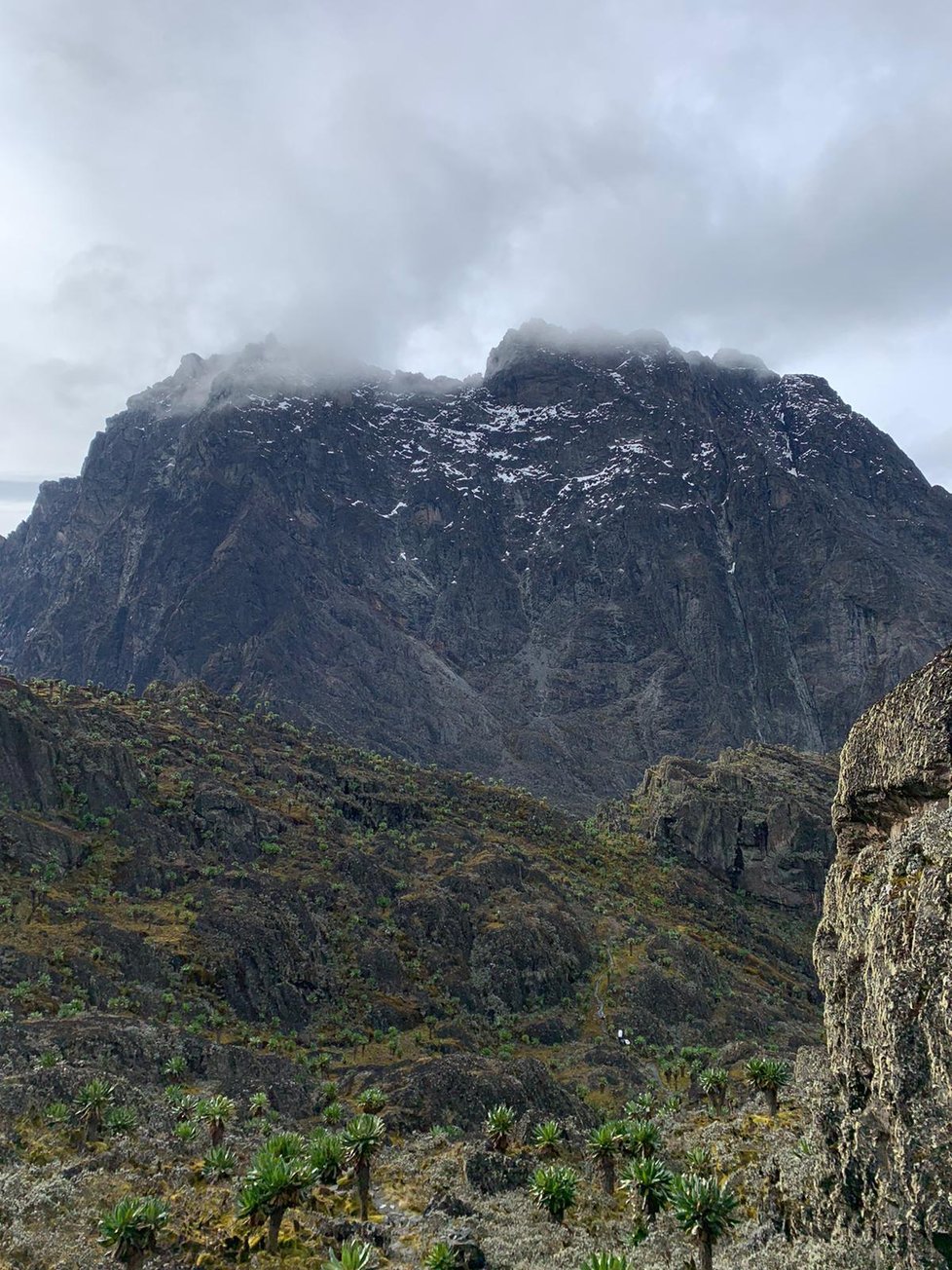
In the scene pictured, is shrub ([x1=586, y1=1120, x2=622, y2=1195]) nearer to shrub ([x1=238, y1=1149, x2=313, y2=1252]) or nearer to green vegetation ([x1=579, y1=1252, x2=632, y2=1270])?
green vegetation ([x1=579, y1=1252, x2=632, y2=1270])

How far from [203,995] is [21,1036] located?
2093cm

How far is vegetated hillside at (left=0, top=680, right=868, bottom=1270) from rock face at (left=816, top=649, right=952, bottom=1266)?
3.67m

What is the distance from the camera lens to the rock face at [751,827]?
148 metres

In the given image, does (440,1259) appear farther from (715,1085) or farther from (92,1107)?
(715,1085)

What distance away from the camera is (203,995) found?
79.9 m

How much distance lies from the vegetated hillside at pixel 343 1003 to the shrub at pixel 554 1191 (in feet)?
3.36

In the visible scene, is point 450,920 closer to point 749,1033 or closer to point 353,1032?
point 353,1032

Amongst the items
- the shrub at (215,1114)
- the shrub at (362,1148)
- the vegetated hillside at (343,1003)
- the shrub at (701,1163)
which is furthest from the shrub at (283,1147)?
the shrub at (701,1163)

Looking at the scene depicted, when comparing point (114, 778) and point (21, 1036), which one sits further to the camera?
point (114, 778)

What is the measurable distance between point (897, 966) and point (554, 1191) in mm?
24128

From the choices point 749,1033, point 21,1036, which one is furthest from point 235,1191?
point 749,1033

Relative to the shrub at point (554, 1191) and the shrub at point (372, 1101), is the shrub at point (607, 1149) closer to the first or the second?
the shrub at point (554, 1191)

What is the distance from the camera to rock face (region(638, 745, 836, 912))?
147500mm

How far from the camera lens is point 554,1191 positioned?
4422 cm
